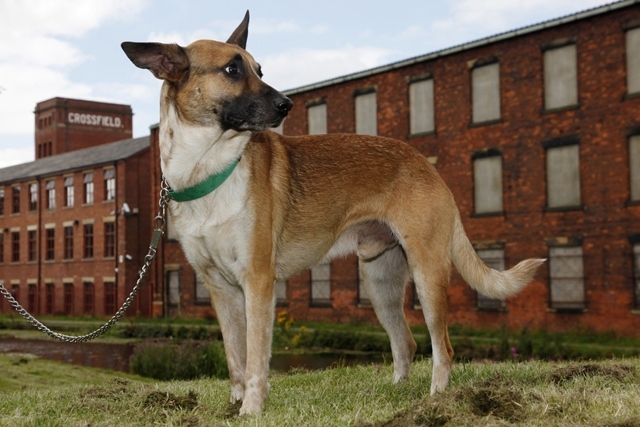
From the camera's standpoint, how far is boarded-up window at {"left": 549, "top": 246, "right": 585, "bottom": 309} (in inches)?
966

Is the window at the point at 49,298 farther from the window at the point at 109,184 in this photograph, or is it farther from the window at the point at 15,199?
the window at the point at 109,184

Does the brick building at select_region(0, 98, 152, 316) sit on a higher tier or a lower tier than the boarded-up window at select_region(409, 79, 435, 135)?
lower

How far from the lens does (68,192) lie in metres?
46.7

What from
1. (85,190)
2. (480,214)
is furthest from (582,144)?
(85,190)

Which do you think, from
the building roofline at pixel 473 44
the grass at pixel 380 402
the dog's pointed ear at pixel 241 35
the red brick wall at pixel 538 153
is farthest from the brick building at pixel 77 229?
the dog's pointed ear at pixel 241 35

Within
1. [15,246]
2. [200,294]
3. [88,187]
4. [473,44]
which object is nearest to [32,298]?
[15,246]

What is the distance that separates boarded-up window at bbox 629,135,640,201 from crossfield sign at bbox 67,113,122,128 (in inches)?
2077

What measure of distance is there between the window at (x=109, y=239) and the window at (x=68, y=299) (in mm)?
4508

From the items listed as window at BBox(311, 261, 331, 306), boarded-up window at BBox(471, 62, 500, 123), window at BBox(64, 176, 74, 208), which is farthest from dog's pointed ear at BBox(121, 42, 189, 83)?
window at BBox(64, 176, 74, 208)

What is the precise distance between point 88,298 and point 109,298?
94.4 inches

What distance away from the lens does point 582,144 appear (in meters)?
24.5

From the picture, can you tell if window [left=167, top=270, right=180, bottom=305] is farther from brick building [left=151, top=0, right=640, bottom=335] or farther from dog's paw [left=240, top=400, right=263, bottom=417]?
dog's paw [left=240, top=400, right=263, bottom=417]

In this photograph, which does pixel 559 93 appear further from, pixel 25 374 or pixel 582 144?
pixel 25 374

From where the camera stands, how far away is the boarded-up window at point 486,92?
26891mm
